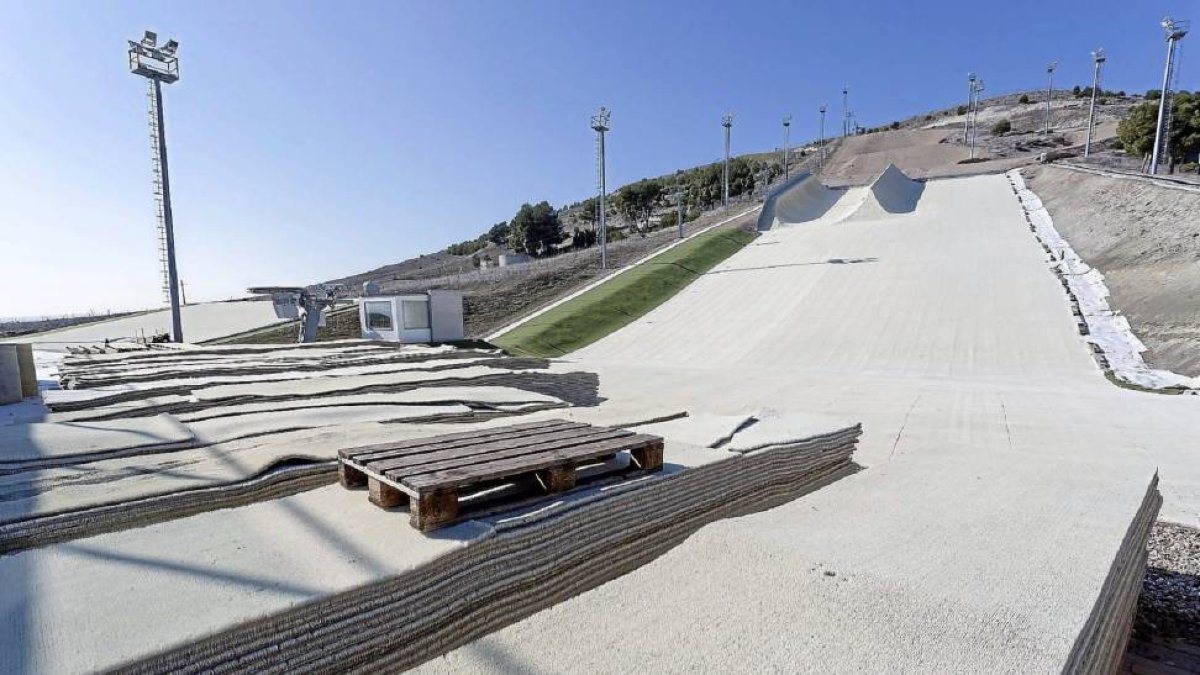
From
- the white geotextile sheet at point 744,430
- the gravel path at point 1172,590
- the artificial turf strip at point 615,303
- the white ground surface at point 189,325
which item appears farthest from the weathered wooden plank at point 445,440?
the white ground surface at point 189,325

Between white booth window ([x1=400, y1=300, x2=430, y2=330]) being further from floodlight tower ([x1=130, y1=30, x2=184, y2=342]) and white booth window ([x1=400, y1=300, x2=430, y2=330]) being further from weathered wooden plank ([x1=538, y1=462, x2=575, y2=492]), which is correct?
weathered wooden plank ([x1=538, y1=462, x2=575, y2=492])

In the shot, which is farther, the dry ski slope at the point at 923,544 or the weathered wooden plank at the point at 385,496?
the weathered wooden plank at the point at 385,496

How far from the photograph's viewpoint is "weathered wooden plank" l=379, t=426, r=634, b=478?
320 centimetres

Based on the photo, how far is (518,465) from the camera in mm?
3250

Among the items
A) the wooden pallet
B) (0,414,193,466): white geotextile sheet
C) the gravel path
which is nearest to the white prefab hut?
(0,414,193,466): white geotextile sheet

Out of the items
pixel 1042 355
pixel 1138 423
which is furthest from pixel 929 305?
pixel 1138 423

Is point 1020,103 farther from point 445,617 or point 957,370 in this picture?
point 445,617

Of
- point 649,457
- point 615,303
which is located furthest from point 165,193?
point 649,457

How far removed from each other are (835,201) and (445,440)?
48.7 metres

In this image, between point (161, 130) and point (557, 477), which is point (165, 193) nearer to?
point (161, 130)

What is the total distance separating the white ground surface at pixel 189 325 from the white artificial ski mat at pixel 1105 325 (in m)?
30.1

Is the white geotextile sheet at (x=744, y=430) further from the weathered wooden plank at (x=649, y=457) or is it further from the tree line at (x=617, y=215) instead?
the tree line at (x=617, y=215)

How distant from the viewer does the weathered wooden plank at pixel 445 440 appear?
356 centimetres

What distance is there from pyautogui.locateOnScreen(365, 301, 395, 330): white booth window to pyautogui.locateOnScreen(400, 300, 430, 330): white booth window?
0.78m
